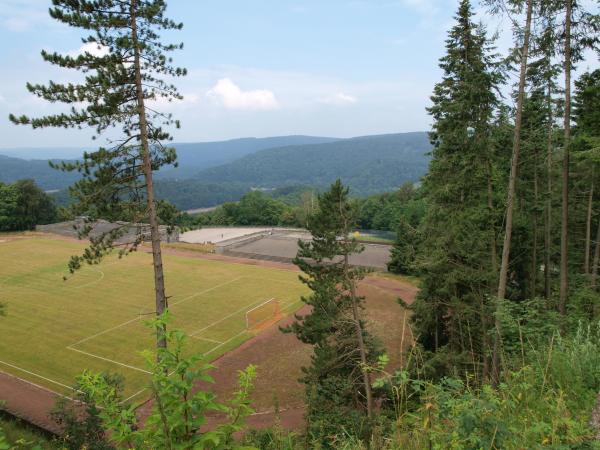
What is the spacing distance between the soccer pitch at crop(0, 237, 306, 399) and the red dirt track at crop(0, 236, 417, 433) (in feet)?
3.34

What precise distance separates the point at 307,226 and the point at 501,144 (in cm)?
704

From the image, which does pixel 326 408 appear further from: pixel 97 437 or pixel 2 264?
pixel 2 264

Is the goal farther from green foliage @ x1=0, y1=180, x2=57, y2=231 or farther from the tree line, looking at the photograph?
green foliage @ x1=0, y1=180, x2=57, y2=231

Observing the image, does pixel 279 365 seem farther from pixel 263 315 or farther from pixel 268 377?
pixel 263 315

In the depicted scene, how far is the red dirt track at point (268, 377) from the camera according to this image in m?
17.0

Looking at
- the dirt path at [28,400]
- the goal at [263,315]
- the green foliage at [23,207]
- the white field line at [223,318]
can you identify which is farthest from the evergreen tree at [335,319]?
the green foliage at [23,207]

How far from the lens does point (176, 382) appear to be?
3.41 m

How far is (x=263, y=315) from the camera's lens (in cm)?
3002

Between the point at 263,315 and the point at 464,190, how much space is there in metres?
19.1

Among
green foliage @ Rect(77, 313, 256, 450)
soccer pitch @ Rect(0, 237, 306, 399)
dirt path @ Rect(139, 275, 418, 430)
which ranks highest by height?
green foliage @ Rect(77, 313, 256, 450)

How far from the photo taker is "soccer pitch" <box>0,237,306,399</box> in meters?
22.2

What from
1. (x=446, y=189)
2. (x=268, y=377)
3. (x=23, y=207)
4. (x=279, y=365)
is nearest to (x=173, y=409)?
(x=446, y=189)

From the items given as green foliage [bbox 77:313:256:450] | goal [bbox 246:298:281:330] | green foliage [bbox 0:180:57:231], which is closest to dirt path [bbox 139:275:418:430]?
goal [bbox 246:298:281:330]

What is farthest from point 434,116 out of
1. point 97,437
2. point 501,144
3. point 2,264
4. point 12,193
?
point 12,193
